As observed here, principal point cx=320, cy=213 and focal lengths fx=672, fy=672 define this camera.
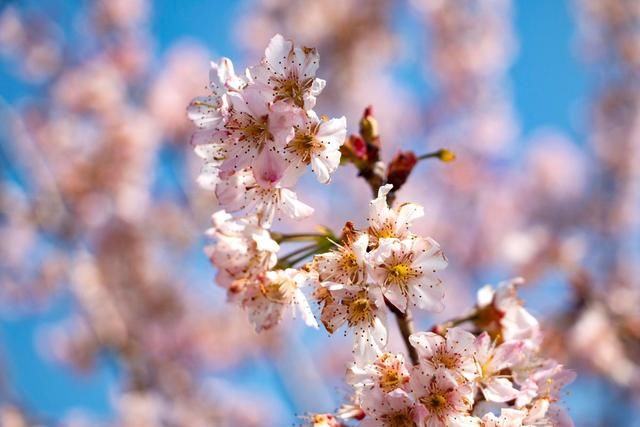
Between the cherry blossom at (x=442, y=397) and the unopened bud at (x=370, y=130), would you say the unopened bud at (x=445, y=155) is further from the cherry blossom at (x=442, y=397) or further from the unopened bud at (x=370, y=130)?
the cherry blossom at (x=442, y=397)

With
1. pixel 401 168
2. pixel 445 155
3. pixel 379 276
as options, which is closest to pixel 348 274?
pixel 379 276

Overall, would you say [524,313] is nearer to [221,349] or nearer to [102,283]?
[102,283]

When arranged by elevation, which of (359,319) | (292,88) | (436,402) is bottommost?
(436,402)

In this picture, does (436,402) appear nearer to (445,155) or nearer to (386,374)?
(386,374)

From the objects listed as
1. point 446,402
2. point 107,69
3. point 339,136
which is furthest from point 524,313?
point 107,69

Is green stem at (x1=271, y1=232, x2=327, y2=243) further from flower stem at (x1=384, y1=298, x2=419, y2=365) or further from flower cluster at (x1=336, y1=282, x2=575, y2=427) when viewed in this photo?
flower cluster at (x1=336, y1=282, x2=575, y2=427)

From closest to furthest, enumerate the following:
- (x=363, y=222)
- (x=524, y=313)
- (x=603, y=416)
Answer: (x=363, y=222), (x=524, y=313), (x=603, y=416)

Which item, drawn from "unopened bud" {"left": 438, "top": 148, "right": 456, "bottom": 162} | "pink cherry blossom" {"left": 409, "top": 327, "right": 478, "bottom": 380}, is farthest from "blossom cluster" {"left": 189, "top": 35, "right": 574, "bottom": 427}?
"unopened bud" {"left": 438, "top": 148, "right": 456, "bottom": 162}

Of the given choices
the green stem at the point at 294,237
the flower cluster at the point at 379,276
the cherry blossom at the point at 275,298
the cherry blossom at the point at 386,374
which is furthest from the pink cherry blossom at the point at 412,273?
the green stem at the point at 294,237
